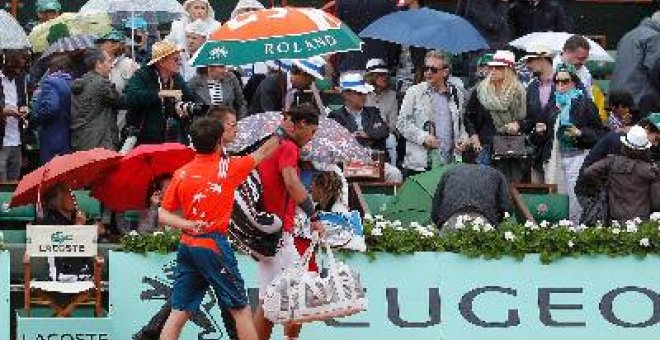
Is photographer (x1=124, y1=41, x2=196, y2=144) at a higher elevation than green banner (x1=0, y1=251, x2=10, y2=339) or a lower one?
higher

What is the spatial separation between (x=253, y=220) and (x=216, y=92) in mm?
4465

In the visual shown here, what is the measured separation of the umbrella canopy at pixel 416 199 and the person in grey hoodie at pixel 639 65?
11.1 ft

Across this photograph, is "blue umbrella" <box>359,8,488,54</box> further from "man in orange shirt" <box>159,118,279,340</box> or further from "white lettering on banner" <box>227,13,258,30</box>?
"man in orange shirt" <box>159,118,279,340</box>

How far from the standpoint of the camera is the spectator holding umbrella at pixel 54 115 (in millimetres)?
20562

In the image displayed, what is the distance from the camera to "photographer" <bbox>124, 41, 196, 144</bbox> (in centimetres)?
2036

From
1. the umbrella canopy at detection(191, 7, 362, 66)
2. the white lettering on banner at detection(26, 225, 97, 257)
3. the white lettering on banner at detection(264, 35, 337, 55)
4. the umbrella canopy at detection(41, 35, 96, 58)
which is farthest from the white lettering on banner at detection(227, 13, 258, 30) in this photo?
the umbrella canopy at detection(41, 35, 96, 58)

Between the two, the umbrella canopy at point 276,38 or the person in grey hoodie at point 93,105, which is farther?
the person in grey hoodie at point 93,105

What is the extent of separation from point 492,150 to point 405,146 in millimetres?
934

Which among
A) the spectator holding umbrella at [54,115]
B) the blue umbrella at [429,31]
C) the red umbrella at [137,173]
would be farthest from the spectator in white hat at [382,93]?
the red umbrella at [137,173]

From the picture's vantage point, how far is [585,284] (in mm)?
18062

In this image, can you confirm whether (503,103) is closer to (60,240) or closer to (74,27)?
(74,27)

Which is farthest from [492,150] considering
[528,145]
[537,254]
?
[537,254]

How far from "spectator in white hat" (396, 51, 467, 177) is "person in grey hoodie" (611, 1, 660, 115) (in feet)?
6.51

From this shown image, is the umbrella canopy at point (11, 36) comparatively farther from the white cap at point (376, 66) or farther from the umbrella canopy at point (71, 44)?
the white cap at point (376, 66)
